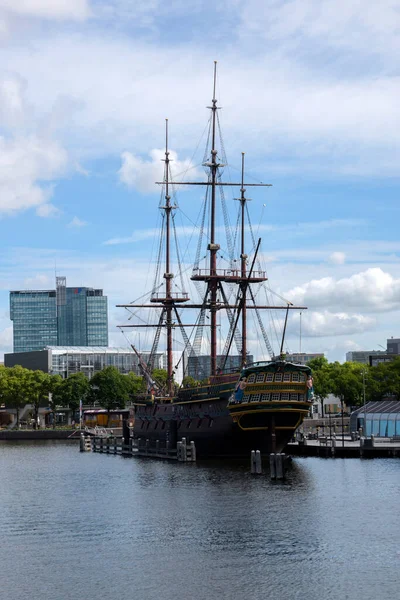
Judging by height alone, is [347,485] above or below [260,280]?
below

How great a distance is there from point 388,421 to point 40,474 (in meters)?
42.1

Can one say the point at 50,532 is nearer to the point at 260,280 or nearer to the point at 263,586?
the point at 263,586

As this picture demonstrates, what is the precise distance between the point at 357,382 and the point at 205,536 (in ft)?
428

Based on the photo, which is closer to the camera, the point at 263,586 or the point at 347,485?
the point at 263,586

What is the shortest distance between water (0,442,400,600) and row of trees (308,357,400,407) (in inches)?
3154

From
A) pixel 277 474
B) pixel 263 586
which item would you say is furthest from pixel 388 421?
pixel 263 586

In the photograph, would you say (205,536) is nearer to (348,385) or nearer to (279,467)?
(279,467)

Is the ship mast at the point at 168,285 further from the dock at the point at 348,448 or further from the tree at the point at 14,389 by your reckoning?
the tree at the point at 14,389

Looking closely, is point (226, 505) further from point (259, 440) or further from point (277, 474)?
point (259, 440)

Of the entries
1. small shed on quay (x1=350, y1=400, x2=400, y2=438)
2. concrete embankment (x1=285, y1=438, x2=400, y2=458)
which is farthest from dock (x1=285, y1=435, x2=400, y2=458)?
small shed on quay (x1=350, y1=400, x2=400, y2=438)

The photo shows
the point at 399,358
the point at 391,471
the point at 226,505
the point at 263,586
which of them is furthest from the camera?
the point at 399,358

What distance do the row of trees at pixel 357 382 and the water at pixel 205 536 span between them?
80102 mm

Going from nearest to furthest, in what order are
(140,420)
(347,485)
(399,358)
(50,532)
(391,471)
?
(50,532) → (347,485) → (391,471) → (140,420) → (399,358)

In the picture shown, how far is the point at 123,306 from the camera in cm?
13175
